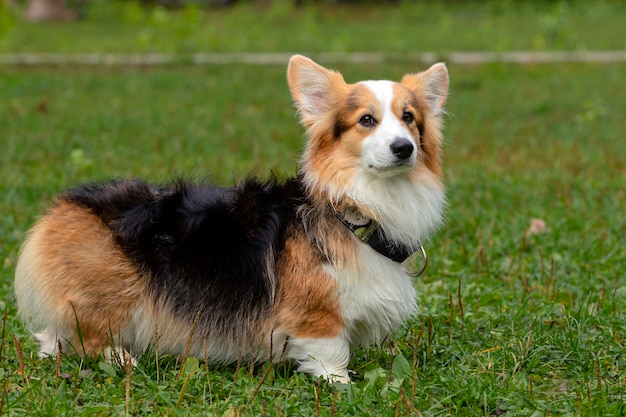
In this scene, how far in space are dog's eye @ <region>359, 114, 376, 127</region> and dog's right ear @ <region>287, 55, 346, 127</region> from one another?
0.21 m

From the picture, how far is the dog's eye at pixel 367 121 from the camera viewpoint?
392 centimetres

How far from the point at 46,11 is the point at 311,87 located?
75.4 feet

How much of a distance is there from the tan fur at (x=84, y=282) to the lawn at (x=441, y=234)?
18 cm

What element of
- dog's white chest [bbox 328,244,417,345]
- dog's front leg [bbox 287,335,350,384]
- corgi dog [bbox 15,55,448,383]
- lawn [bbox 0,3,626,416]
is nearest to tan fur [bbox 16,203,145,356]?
corgi dog [bbox 15,55,448,383]

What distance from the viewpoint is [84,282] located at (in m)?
3.89

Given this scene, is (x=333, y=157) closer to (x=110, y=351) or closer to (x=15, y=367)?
(x=110, y=351)

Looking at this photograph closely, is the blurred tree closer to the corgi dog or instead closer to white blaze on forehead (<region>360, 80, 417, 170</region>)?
the corgi dog

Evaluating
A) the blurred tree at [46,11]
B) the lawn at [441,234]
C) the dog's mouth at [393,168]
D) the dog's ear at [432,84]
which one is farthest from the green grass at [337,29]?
the dog's mouth at [393,168]

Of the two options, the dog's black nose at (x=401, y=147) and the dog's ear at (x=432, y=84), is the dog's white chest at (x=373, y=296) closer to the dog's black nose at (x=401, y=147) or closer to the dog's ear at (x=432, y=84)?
the dog's black nose at (x=401, y=147)

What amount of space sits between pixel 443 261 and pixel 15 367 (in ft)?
9.37

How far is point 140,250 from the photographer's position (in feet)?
12.8

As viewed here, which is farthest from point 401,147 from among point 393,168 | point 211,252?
point 211,252

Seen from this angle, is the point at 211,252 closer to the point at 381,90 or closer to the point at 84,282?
the point at 84,282

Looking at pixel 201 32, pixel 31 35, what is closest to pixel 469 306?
pixel 201 32
